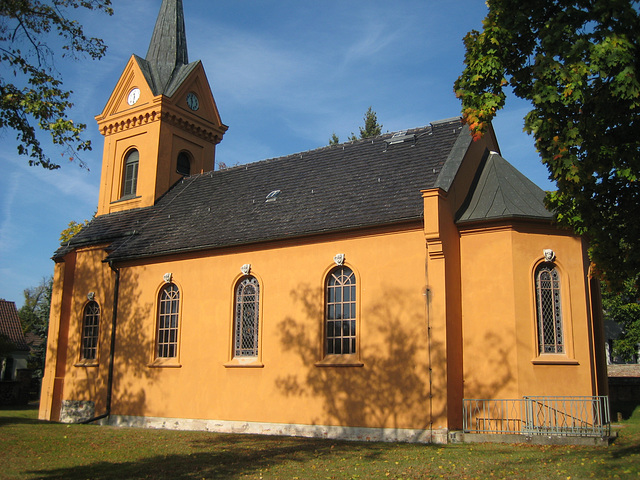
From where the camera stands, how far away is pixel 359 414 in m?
15.8

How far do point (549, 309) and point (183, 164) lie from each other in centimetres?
1784

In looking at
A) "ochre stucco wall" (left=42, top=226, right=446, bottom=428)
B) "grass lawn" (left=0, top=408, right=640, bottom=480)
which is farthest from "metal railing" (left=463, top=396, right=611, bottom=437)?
"ochre stucco wall" (left=42, top=226, right=446, bottom=428)

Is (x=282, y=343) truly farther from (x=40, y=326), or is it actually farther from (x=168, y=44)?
(x=40, y=326)

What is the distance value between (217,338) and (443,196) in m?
8.48

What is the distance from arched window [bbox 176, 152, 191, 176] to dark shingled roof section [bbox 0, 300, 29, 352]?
78.9ft

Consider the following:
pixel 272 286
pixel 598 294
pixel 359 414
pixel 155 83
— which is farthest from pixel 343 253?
pixel 155 83

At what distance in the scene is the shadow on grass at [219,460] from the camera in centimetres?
1073

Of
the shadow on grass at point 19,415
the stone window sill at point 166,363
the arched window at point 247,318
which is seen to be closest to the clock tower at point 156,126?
the stone window sill at point 166,363

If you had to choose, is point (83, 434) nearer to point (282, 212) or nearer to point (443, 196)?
point (282, 212)

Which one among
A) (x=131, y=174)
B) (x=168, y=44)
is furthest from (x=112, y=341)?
(x=168, y=44)

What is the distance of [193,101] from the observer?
1100 inches

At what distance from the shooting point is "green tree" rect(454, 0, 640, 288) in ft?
29.6

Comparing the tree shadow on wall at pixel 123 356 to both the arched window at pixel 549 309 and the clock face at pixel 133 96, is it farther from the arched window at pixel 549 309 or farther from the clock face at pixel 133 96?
the arched window at pixel 549 309

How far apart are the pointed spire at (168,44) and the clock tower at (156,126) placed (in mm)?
47
